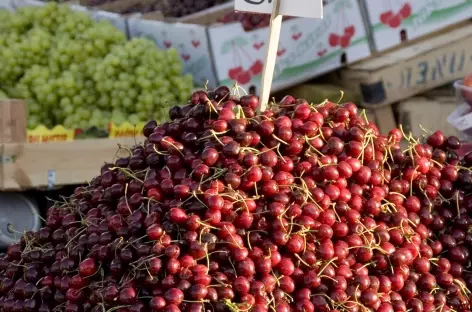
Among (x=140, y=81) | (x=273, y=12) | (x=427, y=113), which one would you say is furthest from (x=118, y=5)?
(x=273, y=12)

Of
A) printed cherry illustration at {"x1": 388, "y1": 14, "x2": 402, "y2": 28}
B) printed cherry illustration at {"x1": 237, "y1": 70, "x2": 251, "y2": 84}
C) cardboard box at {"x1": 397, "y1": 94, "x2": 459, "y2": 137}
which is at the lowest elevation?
cardboard box at {"x1": 397, "y1": 94, "x2": 459, "y2": 137}

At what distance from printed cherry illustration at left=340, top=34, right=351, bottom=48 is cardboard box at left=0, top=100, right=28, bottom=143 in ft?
5.36

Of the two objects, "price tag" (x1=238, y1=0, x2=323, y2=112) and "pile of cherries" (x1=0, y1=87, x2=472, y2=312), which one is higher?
"price tag" (x1=238, y1=0, x2=323, y2=112)

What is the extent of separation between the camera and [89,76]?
3650 mm

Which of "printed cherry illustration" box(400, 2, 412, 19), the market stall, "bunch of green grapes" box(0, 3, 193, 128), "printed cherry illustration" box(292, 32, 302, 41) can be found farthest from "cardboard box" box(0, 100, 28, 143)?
"printed cherry illustration" box(400, 2, 412, 19)

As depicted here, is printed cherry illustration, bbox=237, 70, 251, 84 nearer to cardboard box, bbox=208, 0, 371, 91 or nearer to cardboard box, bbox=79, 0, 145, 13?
cardboard box, bbox=208, 0, 371, 91

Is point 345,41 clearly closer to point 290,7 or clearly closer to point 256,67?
point 256,67

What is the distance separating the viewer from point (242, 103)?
5.13 ft

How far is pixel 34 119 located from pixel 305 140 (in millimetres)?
2259

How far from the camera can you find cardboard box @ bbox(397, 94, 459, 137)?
12.1 feet

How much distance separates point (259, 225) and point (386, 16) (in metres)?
2.55

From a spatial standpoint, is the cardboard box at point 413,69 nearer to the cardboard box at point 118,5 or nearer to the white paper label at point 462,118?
the white paper label at point 462,118

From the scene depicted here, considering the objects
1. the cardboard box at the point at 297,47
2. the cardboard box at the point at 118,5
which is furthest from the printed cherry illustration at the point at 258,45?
the cardboard box at the point at 118,5

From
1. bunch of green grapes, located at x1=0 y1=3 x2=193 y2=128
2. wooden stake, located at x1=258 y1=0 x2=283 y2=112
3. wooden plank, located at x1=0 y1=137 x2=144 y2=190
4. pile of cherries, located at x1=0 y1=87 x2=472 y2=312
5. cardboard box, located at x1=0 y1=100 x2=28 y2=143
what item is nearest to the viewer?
pile of cherries, located at x1=0 y1=87 x2=472 y2=312
